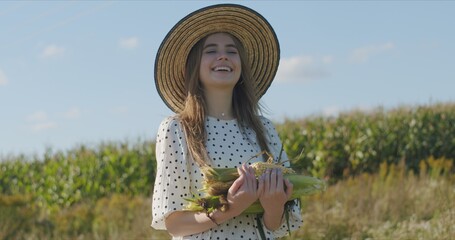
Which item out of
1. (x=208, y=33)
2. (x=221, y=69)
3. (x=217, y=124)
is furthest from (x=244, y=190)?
(x=208, y=33)

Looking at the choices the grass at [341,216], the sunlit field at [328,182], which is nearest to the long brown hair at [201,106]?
the sunlit field at [328,182]

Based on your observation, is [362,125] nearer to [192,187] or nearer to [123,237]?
[123,237]

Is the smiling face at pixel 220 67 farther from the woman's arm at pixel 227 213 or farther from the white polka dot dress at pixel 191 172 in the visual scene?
the woman's arm at pixel 227 213

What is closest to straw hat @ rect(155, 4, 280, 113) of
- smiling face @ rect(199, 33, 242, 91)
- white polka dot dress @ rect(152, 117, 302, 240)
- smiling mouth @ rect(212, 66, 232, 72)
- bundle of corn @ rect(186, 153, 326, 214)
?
smiling face @ rect(199, 33, 242, 91)

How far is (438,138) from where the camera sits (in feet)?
43.2

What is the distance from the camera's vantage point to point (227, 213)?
3396 mm

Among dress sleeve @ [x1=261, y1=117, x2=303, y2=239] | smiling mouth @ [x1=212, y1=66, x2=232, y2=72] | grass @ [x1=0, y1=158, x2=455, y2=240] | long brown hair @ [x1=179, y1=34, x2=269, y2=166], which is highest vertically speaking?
smiling mouth @ [x1=212, y1=66, x2=232, y2=72]

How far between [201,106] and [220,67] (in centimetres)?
20

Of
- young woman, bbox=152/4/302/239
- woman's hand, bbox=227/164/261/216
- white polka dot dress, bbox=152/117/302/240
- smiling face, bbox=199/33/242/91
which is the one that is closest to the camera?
woman's hand, bbox=227/164/261/216

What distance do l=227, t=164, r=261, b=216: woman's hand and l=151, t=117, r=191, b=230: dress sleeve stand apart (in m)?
0.30

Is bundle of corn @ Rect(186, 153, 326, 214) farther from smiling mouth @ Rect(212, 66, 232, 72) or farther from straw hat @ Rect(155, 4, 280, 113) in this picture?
straw hat @ Rect(155, 4, 280, 113)

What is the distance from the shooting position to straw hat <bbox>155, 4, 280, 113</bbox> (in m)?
4.03

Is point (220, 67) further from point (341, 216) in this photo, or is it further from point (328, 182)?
point (328, 182)

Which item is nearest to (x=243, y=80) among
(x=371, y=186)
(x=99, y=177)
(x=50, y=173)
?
(x=371, y=186)
